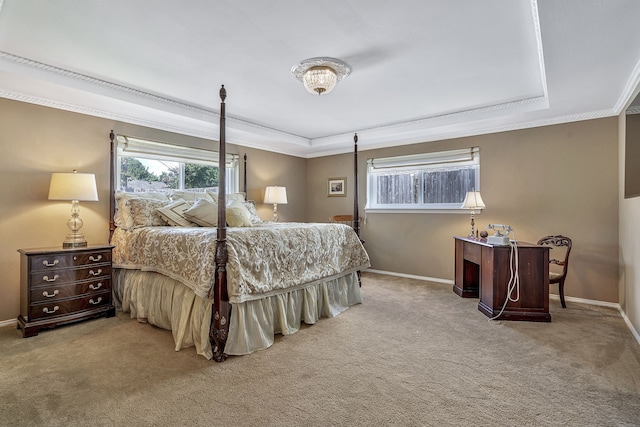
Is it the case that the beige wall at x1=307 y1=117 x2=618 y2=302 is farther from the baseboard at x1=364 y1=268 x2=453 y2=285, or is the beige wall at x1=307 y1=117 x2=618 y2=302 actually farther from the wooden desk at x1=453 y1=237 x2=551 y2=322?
the wooden desk at x1=453 y1=237 x2=551 y2=322

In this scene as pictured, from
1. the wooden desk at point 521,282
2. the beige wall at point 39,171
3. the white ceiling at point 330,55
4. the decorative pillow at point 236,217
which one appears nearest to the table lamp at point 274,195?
the white ceiling at point 330,55

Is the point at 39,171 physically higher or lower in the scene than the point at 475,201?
higher

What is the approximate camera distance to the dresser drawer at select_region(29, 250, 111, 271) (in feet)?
8.77

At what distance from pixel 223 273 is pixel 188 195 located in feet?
6.36

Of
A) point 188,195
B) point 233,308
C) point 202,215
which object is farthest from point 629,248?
point 188,195

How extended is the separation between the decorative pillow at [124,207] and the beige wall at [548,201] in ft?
11.7

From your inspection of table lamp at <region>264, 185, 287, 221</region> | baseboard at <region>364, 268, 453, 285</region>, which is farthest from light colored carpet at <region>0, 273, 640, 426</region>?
table lamp at <region>264, 185, 287, 221</region>

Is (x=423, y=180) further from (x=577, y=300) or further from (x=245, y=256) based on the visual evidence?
(x=245, y=256)

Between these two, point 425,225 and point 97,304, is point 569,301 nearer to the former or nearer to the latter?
point 425,225

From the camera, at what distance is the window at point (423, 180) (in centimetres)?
446

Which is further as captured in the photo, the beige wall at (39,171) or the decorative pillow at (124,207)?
the decorative pillow at (124,207)

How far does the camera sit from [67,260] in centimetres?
283

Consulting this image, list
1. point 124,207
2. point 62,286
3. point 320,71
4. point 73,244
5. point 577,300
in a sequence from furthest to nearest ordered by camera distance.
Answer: point 577,300 → point 124,207 → point 73,244 → point 62,286 → point 320,71

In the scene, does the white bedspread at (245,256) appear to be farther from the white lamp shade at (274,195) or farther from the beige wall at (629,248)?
the beige wall at (629,248)
